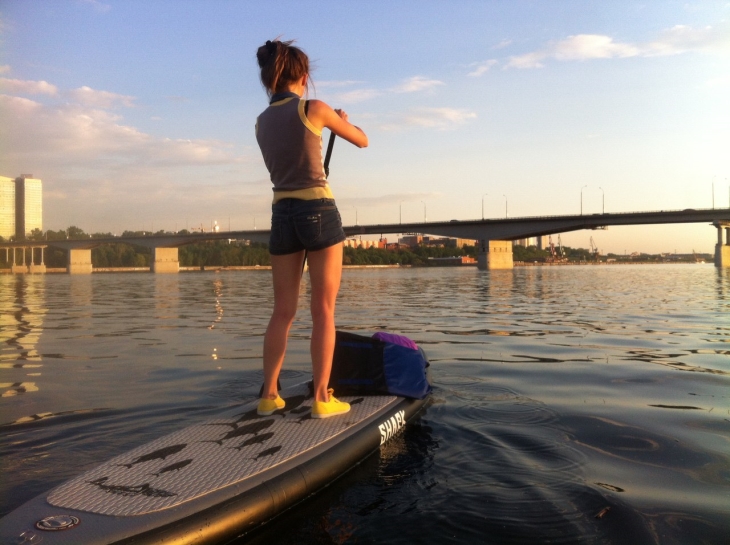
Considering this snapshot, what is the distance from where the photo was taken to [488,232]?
74500mm

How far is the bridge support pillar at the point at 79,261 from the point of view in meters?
92.2

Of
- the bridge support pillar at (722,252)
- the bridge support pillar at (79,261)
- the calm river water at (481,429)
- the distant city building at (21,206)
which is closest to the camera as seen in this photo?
the calm river water at (481,429)

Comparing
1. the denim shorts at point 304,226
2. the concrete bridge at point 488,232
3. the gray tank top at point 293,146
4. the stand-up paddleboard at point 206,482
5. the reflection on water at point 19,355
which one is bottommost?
the reflection on water at point 19,355

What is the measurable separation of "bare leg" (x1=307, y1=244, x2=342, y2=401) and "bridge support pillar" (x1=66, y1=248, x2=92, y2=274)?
99.8 m

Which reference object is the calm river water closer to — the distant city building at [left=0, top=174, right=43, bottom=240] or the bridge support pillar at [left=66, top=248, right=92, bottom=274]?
the bridge support pillar at [left=66, top=248, right=92, bottom=274]

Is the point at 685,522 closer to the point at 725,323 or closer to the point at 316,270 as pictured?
the point at 316,270

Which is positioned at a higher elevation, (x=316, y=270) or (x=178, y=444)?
(x=316, y=270)

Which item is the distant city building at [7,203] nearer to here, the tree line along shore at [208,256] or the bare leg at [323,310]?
the tree line along shore at [208,256]

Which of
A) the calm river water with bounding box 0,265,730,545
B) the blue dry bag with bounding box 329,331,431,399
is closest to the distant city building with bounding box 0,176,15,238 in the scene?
the calm river water with bounding box 0,265,730,545

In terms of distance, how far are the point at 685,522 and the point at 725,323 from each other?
9555 mm

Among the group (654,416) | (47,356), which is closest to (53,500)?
(654,416)

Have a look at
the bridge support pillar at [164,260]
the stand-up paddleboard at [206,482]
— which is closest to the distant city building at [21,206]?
the bridge support pillar at [164,260]

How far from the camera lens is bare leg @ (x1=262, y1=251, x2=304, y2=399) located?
3.73m

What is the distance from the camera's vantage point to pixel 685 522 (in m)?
2.51
